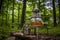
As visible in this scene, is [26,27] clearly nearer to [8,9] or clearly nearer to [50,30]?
[50,30]

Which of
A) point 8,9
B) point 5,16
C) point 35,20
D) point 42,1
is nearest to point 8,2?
point 8,9

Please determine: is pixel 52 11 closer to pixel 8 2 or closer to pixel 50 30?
pixel 50 30

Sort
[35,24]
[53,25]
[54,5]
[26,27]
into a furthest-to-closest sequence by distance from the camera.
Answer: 1. [54,5]
2. [53,25]
3. [26,27]
4. [35,24]

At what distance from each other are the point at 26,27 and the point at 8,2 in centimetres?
250

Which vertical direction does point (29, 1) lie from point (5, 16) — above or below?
above

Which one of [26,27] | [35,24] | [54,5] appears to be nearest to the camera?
[35,24]

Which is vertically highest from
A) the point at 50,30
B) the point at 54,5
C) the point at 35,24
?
the point at 54,5

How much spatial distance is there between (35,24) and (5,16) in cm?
326

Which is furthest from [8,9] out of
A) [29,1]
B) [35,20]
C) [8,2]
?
[35,20]

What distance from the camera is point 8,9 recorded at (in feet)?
27.4

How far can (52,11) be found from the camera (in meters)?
8.20

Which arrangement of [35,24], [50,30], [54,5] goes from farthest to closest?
1. [54,5]
2. [50,30]
3. [35,24]

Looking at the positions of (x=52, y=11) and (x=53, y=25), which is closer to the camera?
(x=53, y=25)

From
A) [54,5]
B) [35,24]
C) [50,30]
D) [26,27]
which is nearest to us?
[35,24]
